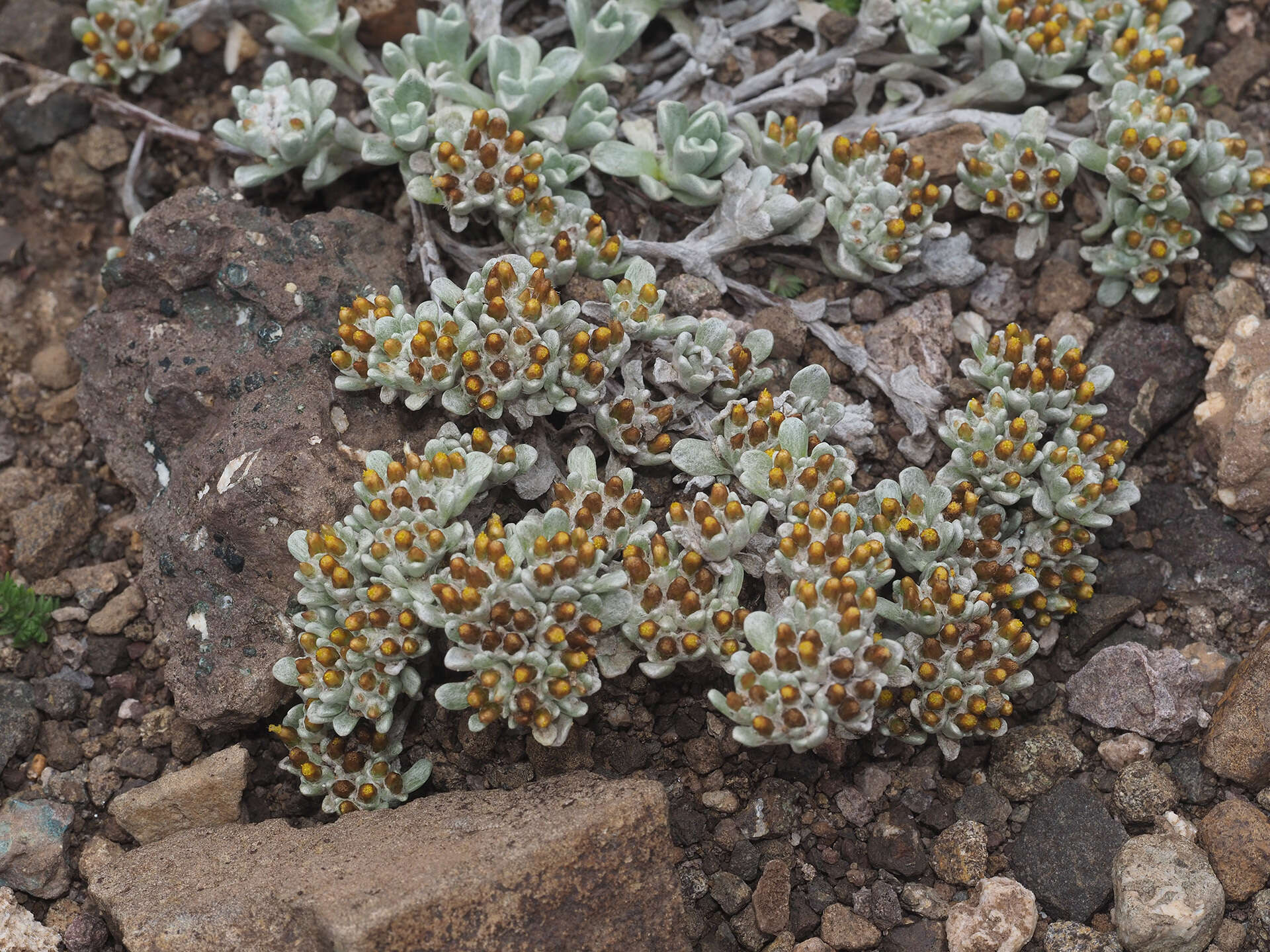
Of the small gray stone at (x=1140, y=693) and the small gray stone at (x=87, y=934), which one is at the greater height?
the small gray stone at (x=1140, y=693)

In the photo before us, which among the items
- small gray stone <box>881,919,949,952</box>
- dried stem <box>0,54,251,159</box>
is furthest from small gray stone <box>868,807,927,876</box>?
dried stem <box>0,54,251,159</box>

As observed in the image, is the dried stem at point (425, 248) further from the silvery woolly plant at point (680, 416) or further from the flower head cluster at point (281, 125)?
the flower head cluster at point (281, 125)

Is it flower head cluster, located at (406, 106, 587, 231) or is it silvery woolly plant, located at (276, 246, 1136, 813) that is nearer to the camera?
silvery woolly plant, located at (276, 246, 1136, 813)

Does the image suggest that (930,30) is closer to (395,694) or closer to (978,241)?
(978,241)

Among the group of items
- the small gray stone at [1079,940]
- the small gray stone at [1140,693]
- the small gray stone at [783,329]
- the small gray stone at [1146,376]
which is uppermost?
the small gray stone at [783,329]

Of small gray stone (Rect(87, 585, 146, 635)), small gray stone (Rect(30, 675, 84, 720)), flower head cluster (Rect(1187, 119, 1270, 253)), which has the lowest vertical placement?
small gray stone (Rect(30, 675, 84, 720))

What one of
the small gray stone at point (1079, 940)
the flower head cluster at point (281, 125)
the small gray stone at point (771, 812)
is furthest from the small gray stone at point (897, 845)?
the flower head cluster at point (281, 125)

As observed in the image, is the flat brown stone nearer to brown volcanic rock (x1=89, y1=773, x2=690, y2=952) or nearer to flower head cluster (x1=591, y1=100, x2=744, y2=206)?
brown volcanic rock (x1=89, y1=773, x2=690, y2=952)
